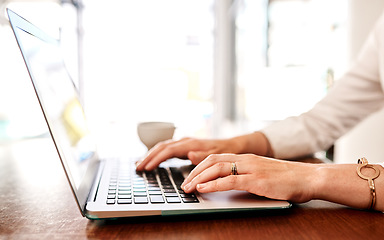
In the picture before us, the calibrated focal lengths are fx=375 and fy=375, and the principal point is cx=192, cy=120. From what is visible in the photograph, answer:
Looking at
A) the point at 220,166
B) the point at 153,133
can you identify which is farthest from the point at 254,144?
the point at 220,166

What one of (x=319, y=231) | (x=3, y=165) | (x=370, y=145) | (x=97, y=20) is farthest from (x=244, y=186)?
(x=97, y=20)

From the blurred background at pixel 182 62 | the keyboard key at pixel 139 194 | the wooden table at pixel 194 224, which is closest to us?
the wooden table at pixel 194 224

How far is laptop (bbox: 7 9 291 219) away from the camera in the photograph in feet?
1.69

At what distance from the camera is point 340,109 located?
1.16 m

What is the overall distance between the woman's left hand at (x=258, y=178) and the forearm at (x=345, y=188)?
12 mm

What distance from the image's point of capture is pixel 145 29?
16.7ft

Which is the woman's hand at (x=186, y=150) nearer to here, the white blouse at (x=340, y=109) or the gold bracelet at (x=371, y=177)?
the white blouse at (x=340, y=109)

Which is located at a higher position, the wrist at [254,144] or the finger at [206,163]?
the finger at [206,163]

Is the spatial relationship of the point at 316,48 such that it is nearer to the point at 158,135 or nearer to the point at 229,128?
the point at 158,135

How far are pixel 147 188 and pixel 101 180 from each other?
0.45ft

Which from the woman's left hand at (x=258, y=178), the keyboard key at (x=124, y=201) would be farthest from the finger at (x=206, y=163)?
the keyboard key at (x=124, y=201)

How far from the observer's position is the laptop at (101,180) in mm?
516

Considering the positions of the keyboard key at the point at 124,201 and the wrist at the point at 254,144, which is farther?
the wrist at the point at 254,144

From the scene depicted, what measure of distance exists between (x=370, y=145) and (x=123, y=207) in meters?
1.47
